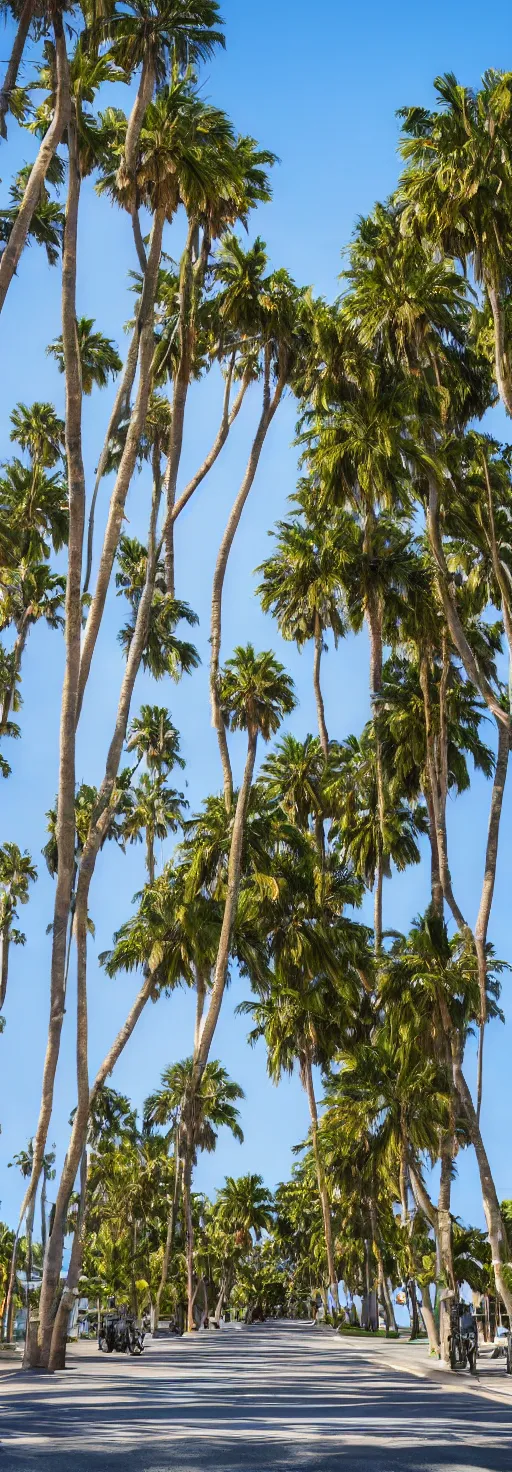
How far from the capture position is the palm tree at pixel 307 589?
42469 mm

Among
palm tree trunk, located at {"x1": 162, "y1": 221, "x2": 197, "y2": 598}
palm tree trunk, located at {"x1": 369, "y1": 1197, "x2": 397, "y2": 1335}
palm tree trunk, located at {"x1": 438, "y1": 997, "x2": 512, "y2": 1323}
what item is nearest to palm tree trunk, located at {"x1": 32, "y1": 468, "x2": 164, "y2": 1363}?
palm tree trunk, located at {"x1": 162, "y1": 221, "x2": 197, "y2": 598}

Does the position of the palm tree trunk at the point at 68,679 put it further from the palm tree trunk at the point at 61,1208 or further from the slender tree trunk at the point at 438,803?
the slender tree trunk at the point at 438,803

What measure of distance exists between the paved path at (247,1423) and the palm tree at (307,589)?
27.2m

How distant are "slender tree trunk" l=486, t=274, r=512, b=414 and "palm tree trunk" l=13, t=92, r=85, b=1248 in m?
8.72

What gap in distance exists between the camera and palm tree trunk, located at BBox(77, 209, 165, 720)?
2123cm

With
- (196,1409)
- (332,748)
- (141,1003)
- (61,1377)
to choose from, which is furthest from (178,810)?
(196,1409)

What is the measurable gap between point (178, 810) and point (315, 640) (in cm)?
861

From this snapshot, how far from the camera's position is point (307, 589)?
145 ft

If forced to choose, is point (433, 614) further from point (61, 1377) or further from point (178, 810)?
point (61, 1377)

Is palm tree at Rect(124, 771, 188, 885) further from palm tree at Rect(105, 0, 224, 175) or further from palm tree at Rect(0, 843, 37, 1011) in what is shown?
palm tree at Rect(105, 0, 224, 175)

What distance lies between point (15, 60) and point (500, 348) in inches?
419

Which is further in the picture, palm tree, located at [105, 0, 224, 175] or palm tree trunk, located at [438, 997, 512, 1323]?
palm tree trunk, located at [438, 997, 512, 1323]

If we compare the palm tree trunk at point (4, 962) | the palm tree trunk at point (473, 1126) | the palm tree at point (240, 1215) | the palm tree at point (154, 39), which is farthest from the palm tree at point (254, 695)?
the palm tree at point (240, 1215)

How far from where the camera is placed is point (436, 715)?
35.3m
